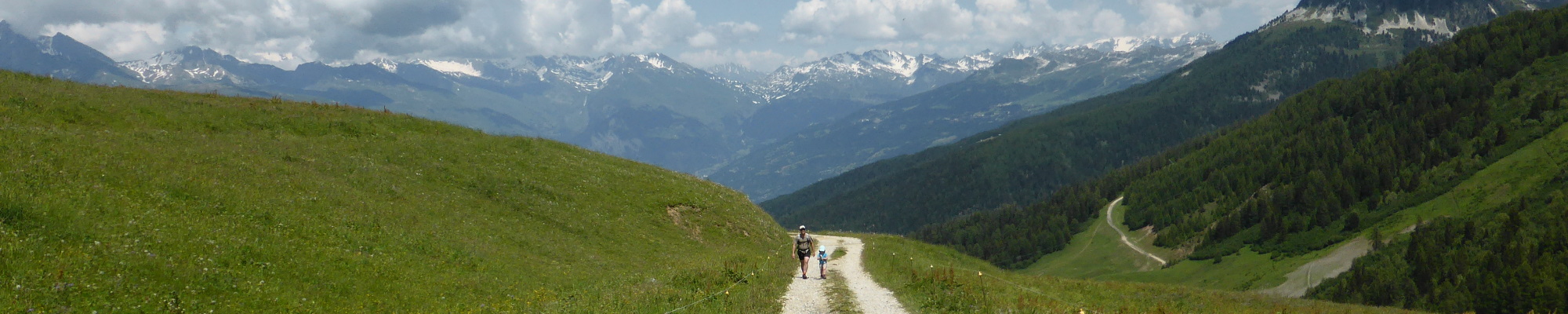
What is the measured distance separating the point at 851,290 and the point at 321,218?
18607mm

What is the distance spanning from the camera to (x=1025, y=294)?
30.2 m

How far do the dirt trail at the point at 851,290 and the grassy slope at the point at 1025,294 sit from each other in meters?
0.58

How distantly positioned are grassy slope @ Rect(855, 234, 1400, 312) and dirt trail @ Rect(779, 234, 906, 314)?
582 mm

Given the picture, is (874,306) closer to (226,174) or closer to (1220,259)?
(226,174)

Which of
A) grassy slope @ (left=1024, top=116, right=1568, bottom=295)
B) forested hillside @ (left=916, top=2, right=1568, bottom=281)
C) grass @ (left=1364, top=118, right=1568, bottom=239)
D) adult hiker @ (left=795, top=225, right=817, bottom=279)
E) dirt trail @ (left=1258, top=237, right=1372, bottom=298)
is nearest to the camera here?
adult hiker @ (left=795, top=225, right=817, bottom=279)

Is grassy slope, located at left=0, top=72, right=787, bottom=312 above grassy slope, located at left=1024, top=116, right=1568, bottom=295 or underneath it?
above

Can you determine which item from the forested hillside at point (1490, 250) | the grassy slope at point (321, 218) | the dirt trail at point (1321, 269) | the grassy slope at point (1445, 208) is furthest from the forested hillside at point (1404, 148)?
the grassy slope at point (321, 218)

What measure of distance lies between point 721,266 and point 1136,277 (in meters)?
156

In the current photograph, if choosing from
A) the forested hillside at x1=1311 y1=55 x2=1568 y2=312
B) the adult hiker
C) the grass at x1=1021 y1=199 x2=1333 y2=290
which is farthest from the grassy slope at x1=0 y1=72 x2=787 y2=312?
the grass at x1=1021 y1=199 x2=1333 y2=290

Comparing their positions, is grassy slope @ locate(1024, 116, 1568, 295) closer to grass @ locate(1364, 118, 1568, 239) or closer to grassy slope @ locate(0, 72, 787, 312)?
grass @ locate(1364, 118, 1568, 239)

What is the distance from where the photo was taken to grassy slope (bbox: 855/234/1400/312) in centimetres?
2319

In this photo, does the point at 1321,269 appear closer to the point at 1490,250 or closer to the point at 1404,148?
the point at 1490,250

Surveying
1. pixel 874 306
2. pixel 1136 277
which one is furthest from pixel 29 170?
pixel 1136 277

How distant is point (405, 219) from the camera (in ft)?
95.1
